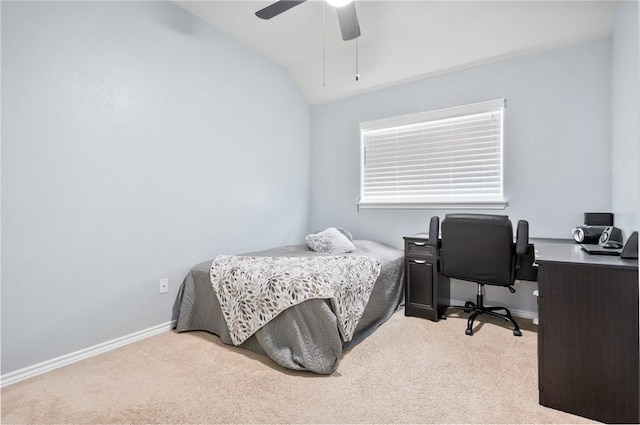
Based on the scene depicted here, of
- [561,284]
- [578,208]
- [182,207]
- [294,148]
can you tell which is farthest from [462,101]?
[182,207]

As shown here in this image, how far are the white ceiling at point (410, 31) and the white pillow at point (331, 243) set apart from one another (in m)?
1.85

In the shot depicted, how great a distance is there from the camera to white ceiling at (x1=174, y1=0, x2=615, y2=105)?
2543 millimetres

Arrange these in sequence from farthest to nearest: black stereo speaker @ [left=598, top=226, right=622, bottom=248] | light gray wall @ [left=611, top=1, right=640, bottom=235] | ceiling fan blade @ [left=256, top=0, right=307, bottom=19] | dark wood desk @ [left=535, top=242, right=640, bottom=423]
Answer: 1. ceiling fan blade @ [left=256, top=0, right=307, bottom=19]
2. black stereo speaker @ [left=598, top=226, right=622, bottom=248]
3. light gray wall @ [left=611, top=1, right=640, bottom=235]
4. dark wood desk @ [left=535, top=242, right=640, bottom=423]

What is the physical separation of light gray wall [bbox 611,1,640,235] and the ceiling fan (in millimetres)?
1601

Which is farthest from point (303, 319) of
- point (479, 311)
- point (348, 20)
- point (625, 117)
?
point (625, 117)

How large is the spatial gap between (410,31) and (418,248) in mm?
2080

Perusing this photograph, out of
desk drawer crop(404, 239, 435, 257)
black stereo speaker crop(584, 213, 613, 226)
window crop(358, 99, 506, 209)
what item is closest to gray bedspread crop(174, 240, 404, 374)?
desk drawer crop(404, 239, 435, 257)

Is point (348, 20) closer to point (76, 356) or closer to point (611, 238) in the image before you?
point (611, 238)

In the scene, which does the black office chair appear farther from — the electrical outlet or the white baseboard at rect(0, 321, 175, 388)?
the white baseboard at rect(0, 321, 175, 388)

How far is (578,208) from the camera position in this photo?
104 inches

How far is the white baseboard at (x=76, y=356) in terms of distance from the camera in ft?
5.94

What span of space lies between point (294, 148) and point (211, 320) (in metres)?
2.33

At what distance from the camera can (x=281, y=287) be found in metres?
2.04

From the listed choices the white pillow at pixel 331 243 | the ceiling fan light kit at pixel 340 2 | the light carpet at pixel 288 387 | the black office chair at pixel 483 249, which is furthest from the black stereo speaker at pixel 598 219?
the ceiling fan light kit at pixel 340 2
